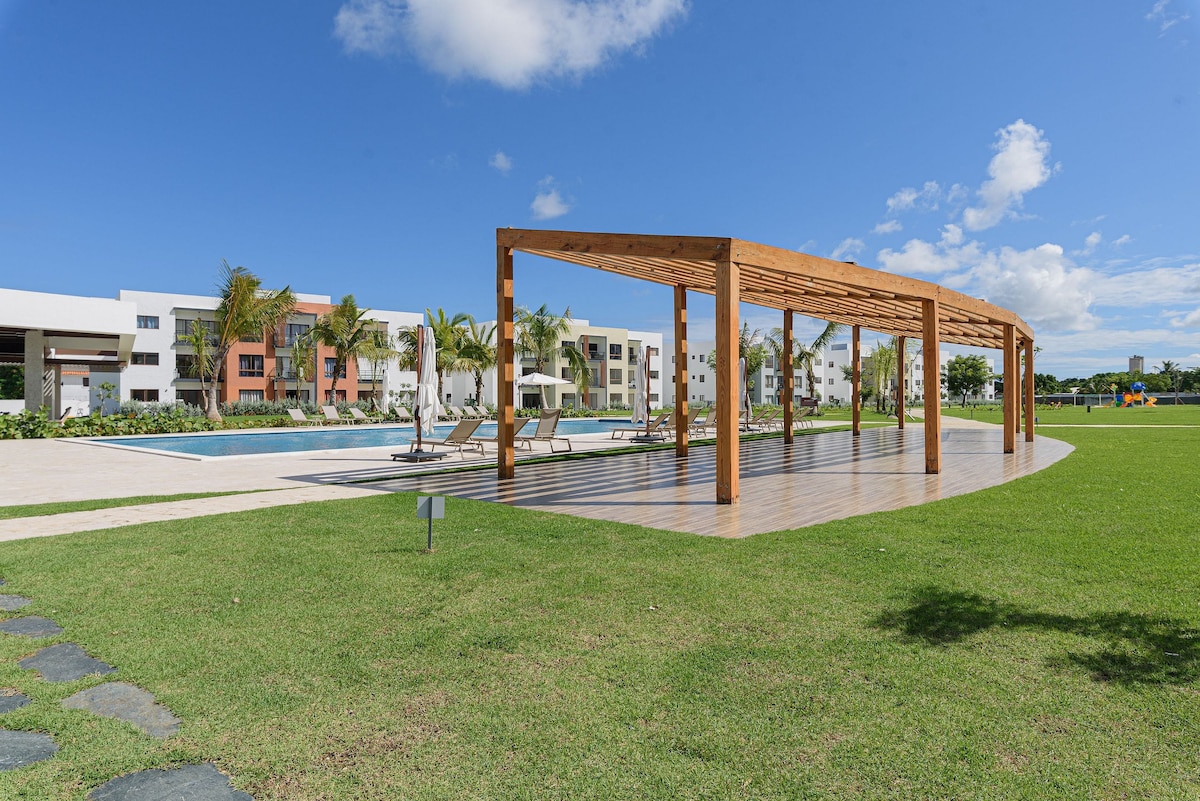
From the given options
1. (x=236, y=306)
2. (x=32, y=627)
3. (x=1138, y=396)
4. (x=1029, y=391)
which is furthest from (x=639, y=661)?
(x=1138, y=396)

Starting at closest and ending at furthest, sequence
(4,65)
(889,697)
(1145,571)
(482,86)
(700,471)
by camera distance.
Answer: (889,697), (1145,571), (700,471), (4,65), (482,86)

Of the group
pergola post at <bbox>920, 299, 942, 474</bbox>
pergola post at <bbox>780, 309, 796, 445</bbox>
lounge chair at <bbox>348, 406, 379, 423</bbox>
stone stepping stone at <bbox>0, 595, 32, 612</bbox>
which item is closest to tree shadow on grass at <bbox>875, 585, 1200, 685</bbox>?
stone stepping stone at <bbox>0, 595, 32, 612</bbox>

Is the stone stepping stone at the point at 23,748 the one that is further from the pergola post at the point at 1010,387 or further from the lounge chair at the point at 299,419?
the lounge chair at the point at 299,419

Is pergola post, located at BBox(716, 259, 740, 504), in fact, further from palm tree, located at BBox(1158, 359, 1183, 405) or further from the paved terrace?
palm tree, located at BBox(1158, 359, 1183, 405)

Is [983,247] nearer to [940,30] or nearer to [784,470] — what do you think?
[940,30]

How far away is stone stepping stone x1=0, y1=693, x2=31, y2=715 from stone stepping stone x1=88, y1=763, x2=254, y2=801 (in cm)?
100

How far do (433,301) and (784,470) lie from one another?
26483 millimetres

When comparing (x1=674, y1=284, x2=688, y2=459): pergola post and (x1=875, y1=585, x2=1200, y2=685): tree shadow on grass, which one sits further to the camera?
(x1=674, y1=284, x2=688, y2=459): pergola post

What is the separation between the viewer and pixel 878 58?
15.8 metres

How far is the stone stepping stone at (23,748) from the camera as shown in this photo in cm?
237

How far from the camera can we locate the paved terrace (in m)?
7.21

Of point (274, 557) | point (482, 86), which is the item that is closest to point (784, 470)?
point (274, 557)

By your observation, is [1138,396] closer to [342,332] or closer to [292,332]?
[342,332]

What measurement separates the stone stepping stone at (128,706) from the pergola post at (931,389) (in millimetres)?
10734
